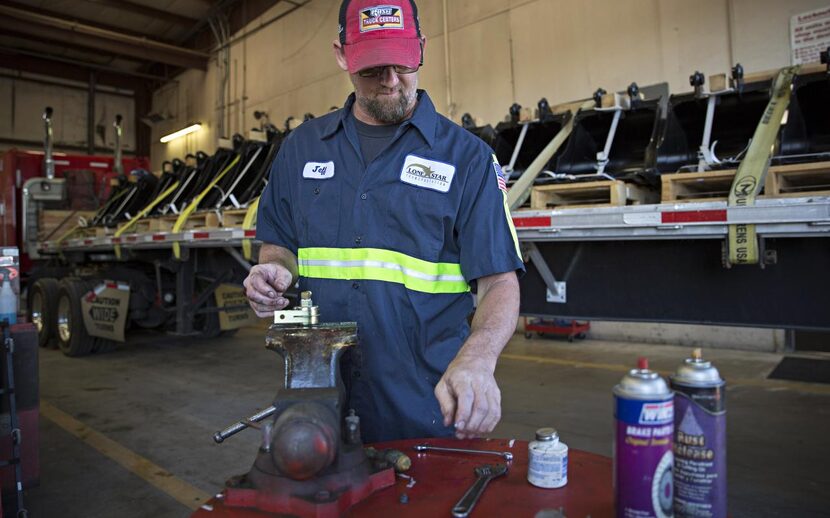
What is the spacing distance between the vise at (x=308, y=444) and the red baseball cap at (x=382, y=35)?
2.31ft

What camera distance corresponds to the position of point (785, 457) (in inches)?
132

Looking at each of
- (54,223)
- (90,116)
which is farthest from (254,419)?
(90,116)

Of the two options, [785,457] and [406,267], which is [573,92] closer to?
[785,457]

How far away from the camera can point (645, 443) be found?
0.81 metres

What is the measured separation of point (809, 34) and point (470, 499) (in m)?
6.16

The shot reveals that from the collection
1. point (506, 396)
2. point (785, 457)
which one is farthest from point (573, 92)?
point (785, 457)

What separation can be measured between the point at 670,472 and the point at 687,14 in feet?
21.7

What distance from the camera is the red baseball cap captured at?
1455 mm

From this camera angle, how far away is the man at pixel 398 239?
4.86ft

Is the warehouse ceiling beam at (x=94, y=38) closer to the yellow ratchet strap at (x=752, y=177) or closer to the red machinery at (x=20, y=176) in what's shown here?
the red machinery at (x=20, y=176)

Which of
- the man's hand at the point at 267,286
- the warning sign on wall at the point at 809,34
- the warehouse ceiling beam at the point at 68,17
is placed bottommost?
the man's hand at the point at 267,286

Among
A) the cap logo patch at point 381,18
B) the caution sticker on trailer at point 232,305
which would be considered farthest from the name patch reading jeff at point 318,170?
the caution sticker on trailer at point 232,305

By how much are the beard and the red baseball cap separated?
0.32ft

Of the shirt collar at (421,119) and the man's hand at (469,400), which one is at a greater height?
the shirt collar at (421,119)
